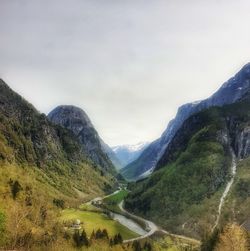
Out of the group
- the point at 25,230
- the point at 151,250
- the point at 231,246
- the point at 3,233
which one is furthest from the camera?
the point at 151,250

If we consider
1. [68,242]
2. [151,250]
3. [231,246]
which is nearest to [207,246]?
[151,250]

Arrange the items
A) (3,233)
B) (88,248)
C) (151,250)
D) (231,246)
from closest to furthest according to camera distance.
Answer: (3,233)
(231,246)
(88,248)
(151,250)

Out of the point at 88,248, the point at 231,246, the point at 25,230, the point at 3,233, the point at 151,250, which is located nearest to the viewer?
the point at 3,233

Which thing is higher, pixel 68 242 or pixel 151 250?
pixel 68 242

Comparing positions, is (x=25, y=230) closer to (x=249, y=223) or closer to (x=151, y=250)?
(x=151, y=250)

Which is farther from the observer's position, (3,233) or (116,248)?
(116,248)

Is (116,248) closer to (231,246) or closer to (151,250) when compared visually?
(151,250)

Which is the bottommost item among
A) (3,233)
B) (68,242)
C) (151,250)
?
(151,250)

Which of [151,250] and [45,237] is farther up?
[45,237]

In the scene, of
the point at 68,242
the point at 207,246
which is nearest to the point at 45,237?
the point at 68,242
